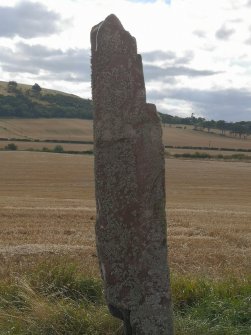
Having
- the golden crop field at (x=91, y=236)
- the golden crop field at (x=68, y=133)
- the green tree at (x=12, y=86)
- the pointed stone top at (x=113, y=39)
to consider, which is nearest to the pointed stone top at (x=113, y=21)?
the pointed stone top at (x=113, y=39)

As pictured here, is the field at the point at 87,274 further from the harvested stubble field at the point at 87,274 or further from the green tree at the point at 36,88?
the green tree at the point at 36,88

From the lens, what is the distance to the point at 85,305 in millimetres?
6641

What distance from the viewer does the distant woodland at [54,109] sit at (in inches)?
4823

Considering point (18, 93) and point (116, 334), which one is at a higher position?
point (18, 93)

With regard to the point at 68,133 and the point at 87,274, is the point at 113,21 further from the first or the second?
the point at 68,133

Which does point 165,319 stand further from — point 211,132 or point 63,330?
point 211,132

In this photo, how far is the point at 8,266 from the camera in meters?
9.11

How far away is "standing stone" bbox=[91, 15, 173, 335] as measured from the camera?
5.58 metres

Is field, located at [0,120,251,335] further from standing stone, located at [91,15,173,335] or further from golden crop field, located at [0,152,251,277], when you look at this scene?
standing stone, located at [91,15,173,335]

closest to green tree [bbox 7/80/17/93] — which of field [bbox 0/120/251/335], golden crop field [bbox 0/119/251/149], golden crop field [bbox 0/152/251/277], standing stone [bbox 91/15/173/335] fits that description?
golden crop field [bbox 0/119/251/149]

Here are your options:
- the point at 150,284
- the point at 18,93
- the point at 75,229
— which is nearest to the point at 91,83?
the point at 150,284

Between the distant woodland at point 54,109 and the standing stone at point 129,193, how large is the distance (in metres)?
114

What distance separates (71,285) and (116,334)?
145cm

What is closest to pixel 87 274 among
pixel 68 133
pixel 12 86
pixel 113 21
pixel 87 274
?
pixel 87 274
